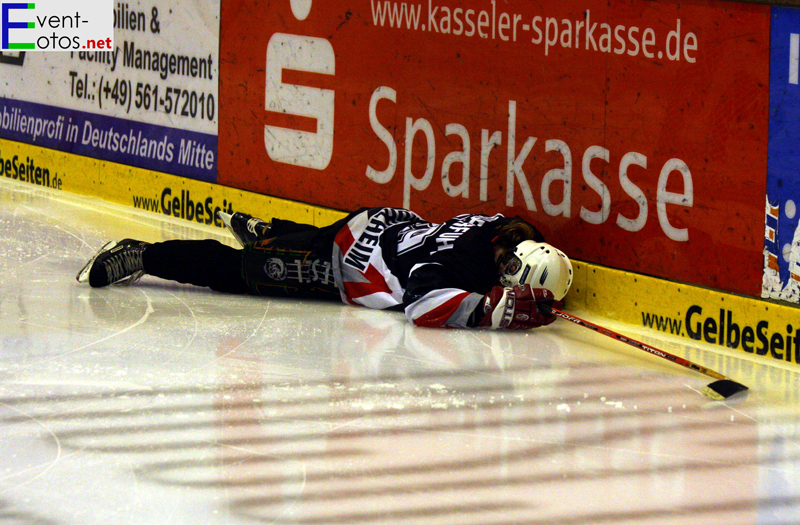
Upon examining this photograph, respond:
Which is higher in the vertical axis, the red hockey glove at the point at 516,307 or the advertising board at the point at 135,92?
the advertising board at the point at 135,92

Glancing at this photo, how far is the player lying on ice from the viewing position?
5148 millimetres

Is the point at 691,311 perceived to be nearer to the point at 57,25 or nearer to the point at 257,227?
the point at 257,227

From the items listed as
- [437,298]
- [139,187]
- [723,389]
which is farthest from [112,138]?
[723,389]

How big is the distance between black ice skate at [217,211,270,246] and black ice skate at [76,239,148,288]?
62 centimetres

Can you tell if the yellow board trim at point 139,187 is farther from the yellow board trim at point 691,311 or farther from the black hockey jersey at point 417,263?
the yellow board trim at point 691,311

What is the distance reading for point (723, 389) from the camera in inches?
172

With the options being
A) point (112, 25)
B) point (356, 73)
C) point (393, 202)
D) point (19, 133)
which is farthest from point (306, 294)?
point (19, 133)

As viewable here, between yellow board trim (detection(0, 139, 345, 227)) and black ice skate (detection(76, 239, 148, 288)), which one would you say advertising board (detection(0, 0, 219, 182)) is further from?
black ice skate (detection(76, 239, 148, 288))

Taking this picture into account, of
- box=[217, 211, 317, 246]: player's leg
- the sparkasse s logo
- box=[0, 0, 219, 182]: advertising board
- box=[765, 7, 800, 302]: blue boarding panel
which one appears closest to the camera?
box=[765, 7, 800, 302]: blue boarding panel

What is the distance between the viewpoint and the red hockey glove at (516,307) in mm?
5047

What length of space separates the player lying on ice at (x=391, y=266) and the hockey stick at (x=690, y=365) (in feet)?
0.36

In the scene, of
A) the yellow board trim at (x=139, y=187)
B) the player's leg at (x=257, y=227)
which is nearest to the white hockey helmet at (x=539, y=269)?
the player's leg at (x=257, y=227)

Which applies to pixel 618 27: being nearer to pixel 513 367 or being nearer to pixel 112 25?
pixel 513 367

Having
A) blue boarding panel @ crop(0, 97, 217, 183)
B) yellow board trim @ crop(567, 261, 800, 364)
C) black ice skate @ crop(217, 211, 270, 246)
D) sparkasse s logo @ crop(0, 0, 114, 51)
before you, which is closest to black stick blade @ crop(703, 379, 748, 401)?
yellow board trim @ crop(567, 261, 800, 364)
